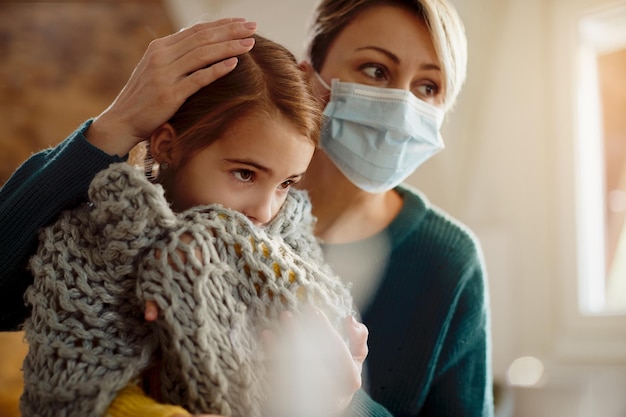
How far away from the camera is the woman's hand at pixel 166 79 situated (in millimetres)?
964

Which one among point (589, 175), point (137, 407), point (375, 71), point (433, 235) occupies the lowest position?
point (137, 407)

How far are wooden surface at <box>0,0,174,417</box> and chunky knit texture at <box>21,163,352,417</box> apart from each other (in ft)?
6.43

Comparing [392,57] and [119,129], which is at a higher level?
[392,57]

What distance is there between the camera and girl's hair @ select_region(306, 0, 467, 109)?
4.21ft

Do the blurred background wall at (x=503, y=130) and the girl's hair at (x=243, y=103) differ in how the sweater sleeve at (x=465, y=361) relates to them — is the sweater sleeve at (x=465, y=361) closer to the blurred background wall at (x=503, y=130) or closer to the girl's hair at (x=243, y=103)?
the girl's hair at (x=243, y=103)

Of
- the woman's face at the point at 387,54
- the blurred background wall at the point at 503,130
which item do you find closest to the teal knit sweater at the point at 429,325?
the woman's face at the point at 387,54

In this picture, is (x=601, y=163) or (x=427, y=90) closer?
(x=427, y=90)

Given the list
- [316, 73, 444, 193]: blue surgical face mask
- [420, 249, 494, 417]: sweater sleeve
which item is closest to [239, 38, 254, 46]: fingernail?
[316, 73, 444, 193]: blue surgical face mask

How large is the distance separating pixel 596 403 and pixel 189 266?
1887 millimetres

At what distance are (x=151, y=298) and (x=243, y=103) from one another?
0.33m

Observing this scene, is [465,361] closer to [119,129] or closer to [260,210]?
[260,210]

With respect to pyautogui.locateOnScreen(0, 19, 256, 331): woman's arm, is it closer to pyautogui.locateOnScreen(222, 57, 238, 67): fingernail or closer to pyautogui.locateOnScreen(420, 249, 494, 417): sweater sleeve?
pyautogui.locateOnScreen(222, 57, 238, 67): fingernail

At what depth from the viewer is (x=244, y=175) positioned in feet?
3.26

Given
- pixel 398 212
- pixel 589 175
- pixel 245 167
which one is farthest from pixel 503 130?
pixel 245 167
